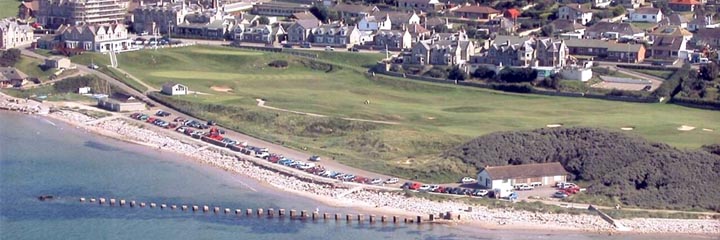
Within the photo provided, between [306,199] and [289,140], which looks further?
[289,140]

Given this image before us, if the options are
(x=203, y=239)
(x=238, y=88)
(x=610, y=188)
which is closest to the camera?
(x=203, y=239)

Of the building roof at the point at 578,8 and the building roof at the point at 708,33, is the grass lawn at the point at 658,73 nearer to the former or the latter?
the building roof at the point at 708,33

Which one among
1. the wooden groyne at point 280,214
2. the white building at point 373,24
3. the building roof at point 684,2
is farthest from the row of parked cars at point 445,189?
the building roof at point 684,2

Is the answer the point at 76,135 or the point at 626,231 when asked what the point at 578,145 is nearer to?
the point at 626,231

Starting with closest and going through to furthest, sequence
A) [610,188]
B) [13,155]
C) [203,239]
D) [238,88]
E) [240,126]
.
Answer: [203,239], [610,188], [13,155], [240,126], [238,88]

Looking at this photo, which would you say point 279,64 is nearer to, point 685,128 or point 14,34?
point 14,34

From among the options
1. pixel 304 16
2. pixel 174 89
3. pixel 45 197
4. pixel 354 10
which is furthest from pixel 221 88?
pixel 45 197

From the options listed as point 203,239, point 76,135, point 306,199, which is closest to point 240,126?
point 76,135
